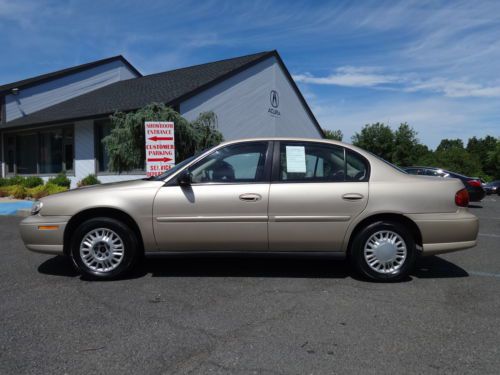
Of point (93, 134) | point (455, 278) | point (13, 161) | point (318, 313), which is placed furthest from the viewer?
point (13, 161)

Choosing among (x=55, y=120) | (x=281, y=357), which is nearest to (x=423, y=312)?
(x=281, y=357)

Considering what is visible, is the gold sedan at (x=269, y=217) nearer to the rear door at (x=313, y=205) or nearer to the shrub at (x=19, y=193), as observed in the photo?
the rear door at (x=313, y=205)

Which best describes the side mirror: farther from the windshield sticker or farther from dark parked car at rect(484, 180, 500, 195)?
dark parked car at rect(484, 180, 500, 195)

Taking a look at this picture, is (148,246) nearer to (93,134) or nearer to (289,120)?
(93,134)

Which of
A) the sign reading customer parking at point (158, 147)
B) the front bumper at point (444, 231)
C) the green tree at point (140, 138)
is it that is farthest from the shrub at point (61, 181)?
the front bumper at point (444, 231)

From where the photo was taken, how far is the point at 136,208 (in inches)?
171

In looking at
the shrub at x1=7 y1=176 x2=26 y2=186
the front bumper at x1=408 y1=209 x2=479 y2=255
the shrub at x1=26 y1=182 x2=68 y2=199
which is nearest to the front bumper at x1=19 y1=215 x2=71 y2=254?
the front bumper at x1=408 y1=209 x2=479 y2=255

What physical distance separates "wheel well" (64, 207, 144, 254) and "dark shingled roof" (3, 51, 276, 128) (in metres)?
10.3

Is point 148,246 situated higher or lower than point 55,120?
lower

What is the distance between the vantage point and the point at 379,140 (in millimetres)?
49219

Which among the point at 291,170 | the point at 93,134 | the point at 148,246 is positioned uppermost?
the point at 93,134

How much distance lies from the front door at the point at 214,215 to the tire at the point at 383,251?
1.03m

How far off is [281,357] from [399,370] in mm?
747

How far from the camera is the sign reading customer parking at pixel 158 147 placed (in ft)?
28.1
